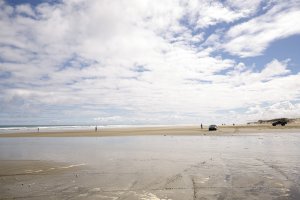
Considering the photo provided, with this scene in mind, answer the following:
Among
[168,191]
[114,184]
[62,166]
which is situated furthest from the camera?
[62,166]

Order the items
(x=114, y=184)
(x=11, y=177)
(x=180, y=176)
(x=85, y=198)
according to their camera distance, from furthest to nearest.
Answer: (x=11, y=177), (x=180, y=176), (x=114, y=184), (x=85, y=198)

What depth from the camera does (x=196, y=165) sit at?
1908 cm

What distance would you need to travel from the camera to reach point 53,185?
46.5 ft

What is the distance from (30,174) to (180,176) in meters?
8.75

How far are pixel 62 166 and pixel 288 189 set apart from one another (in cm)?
1401

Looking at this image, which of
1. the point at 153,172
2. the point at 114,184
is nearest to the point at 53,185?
the point at 114,184

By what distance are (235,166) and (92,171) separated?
8608 mm

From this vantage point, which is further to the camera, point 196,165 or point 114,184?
point 196,165

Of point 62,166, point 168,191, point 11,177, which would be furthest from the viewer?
point 62,166

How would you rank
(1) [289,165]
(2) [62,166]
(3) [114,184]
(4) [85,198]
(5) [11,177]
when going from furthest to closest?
(2) [62,166] → (1) [289,165] → (5) [11,177] → (3) [114,184] → (4) [85,198]

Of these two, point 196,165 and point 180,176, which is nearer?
point 180,176

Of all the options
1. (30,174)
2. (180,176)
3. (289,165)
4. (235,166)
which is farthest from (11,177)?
(289,165)

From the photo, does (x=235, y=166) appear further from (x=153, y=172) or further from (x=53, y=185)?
(x=53, y=185)

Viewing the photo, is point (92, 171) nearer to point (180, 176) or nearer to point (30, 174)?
point (30, 174)
